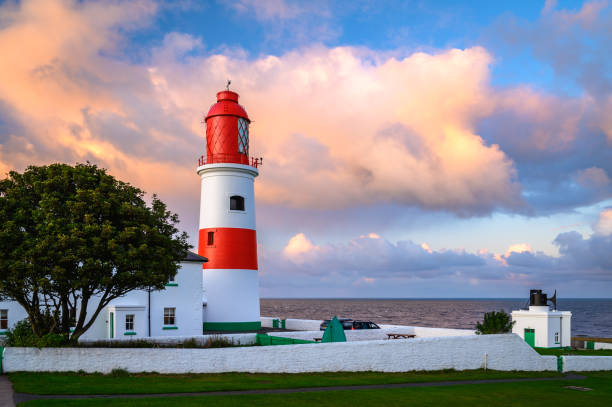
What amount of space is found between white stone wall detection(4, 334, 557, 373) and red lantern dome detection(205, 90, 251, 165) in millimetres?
16249

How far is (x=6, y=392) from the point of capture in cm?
1886

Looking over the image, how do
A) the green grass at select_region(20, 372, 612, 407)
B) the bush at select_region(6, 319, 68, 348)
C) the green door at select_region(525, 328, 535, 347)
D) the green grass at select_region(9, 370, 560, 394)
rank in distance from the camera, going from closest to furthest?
the green grass at select_region(20, 372, 612, 407) < the green grass at select_region(9, 370, 560, 394) < the bush at select_region(6, 319, 68, 348) < the green door at select_region(525, 328, 535, 347)

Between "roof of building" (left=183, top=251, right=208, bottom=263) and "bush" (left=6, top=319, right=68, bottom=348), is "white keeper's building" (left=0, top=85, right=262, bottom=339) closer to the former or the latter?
"roof of building" (left=183, top=251, right=208, bottom=263)

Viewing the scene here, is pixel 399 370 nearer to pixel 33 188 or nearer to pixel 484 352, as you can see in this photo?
pixel 484 352

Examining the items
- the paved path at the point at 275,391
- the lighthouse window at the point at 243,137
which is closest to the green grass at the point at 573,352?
the paved path at the point at 275,391

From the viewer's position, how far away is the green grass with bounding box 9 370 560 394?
19641mm

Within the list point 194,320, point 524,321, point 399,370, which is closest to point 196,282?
point 194,320

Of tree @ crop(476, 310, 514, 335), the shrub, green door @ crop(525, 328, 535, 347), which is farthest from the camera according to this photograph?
green door @ crop(525, 328, 535, 347)

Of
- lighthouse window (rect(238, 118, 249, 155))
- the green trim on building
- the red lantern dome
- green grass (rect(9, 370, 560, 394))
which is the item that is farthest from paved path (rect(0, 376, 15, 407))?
lighthouse window (rect(238, 118, 249, 155))

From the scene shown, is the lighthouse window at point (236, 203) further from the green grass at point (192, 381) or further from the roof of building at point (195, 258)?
the green grass at point (192, 381)

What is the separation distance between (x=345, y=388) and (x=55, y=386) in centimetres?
1088

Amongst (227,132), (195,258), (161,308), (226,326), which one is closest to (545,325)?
(226,326)

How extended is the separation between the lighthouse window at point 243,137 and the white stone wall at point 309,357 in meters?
16.8

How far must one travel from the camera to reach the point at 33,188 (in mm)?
24516
